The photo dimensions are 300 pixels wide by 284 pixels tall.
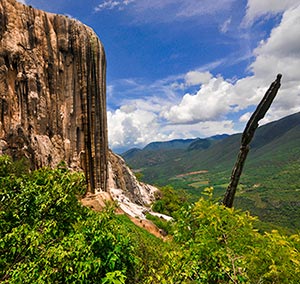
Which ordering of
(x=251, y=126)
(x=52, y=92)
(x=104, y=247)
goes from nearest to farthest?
(x=104, y=247)
(x=251, y=126)
(x=52, y=92)

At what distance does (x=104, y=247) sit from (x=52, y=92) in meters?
43.6

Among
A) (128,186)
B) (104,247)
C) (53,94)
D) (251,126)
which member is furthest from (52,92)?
(251,126)

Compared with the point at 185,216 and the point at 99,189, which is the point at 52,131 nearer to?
the point at 99,189

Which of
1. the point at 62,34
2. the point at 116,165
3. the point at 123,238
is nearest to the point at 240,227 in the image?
the point at 123,238

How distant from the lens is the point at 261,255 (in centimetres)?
737

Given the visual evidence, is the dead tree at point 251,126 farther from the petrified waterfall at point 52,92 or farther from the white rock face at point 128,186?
the white rock face at point 128,186

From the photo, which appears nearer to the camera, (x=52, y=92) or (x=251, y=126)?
(x=251, y=126)

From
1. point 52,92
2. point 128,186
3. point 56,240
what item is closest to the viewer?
point 56,240

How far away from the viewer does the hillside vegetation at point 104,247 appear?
6.57 meters

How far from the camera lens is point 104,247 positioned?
23.6 ft

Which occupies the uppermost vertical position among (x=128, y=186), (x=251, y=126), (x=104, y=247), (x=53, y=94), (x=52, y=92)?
(x=52, y=92)

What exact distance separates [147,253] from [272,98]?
33.7 feet

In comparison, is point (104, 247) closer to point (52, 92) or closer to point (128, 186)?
point (52, 92)

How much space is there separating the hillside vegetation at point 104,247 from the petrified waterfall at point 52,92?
105 ft
